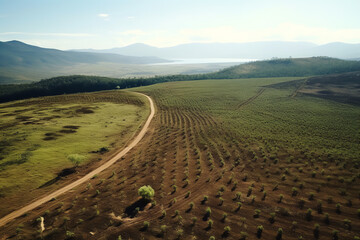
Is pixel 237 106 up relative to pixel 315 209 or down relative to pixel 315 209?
up

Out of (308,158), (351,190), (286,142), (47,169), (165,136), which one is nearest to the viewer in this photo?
(351,190)

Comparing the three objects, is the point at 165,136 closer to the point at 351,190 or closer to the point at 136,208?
the point at 136,208

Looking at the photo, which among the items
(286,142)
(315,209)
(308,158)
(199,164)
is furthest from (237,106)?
(315,209)

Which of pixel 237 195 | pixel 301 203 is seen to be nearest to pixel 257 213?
pixel 237 195

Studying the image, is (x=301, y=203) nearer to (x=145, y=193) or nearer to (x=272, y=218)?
(x=272, y=218)

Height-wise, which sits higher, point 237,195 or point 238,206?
point 237,195

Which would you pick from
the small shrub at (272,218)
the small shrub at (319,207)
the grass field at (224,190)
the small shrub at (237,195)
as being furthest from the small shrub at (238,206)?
the small shrub at (319,207)
